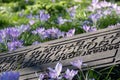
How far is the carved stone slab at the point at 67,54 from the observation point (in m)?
2.39

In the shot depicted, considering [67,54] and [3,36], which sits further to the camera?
[3,36]

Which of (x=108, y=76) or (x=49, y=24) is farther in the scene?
(x=49, y=24)

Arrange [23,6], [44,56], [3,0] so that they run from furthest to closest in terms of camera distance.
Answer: [3,0] → [23,6] → [44,56]

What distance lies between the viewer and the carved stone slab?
239 centimetres

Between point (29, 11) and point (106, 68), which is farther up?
point (106, 68)

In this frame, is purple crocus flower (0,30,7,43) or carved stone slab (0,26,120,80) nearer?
carved stone slab (0,26,120,80)

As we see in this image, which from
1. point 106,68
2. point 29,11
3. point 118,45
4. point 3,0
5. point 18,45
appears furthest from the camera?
point 3,0

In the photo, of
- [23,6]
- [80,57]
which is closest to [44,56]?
[80,57]

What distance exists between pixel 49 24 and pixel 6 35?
49.8 inches

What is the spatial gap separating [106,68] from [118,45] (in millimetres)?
269

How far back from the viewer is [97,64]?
7.57ft

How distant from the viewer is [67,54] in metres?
2.61

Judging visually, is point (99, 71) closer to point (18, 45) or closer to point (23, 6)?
point (18, 45)

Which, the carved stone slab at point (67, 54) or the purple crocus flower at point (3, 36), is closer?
the carved stone slab at point (67, 54)
